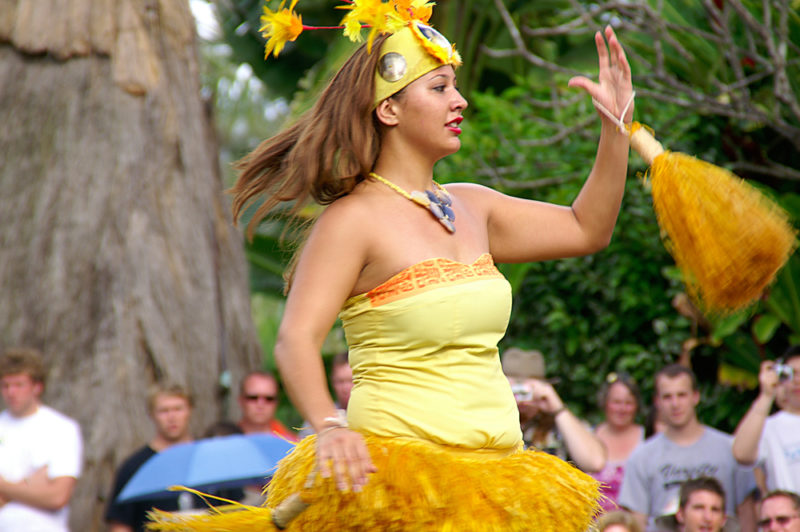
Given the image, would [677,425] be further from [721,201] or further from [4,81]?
[4,81]

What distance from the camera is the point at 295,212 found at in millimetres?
2707

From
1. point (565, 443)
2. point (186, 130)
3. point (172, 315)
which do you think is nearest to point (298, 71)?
point (186, 130)

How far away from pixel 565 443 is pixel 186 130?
4024 mm

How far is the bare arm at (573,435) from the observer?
4.94 metres

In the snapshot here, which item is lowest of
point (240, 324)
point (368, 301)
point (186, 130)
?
point (240, 324)

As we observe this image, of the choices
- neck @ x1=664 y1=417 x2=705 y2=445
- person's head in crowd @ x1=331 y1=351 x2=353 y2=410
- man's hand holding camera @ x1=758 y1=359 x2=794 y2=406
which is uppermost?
man's hand holding camera @ x1=758 y1=359 x2=794 y2=406

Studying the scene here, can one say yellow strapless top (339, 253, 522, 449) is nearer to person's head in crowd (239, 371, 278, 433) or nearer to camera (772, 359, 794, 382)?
camera (772, 359, 794, 382)

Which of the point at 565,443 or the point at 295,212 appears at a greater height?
the point at 295,212

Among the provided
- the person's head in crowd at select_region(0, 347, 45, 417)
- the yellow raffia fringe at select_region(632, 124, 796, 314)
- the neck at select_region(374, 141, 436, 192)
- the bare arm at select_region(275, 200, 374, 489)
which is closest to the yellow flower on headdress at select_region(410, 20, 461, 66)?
the neck at select_region(374, 141, 436, 192)

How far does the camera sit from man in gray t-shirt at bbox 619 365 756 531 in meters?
5.15

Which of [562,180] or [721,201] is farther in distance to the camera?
[562,180]

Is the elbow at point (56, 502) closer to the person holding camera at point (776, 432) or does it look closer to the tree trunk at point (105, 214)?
the tree trunk at point (105, 214)

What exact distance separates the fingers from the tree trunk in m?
4.92

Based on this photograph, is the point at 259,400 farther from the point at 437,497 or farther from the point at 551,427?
the point at 437,497
